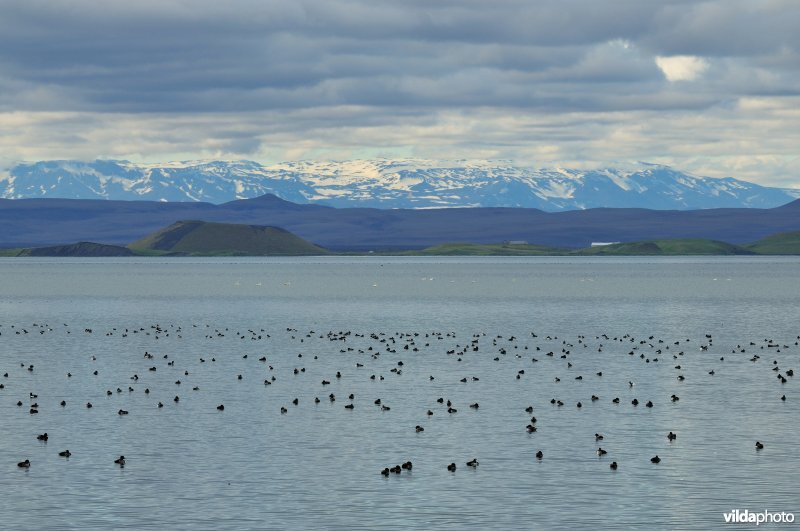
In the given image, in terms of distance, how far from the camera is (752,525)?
1479 inches

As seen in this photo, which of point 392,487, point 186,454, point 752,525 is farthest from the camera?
point 186,454

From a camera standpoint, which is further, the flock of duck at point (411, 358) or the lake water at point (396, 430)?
the flock of duck at point (411, 358)

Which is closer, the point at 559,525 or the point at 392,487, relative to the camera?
the point at 559,525

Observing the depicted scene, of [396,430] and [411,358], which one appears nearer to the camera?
[396,430]

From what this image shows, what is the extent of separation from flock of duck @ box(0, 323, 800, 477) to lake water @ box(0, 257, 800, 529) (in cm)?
30

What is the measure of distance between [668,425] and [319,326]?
71.3m

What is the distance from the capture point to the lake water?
1577 inches

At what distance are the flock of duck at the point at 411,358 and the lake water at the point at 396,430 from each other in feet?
0.99

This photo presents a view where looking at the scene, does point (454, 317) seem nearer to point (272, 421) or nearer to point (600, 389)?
point (600, 389)

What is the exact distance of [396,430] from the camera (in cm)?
5438

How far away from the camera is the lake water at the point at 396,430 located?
131ft

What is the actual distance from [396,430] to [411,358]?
32.8 metres

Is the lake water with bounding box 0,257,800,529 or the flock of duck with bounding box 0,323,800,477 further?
the flock of duck with bounding box 0,323,800,477

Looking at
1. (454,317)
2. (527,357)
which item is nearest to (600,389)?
(527,357)
